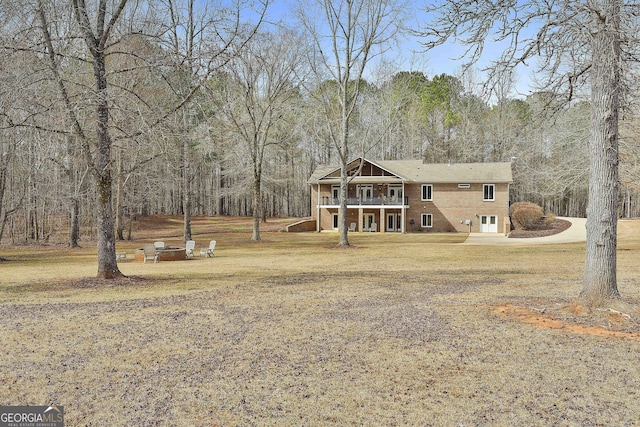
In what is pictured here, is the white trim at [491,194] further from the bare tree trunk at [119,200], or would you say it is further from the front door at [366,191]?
the bare tree trunk at [119,200]

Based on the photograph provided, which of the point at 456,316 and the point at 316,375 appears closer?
the point at 316,375

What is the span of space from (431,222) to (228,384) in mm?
40473

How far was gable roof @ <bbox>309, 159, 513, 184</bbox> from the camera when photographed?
1689 inches

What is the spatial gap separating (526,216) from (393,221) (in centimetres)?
1104

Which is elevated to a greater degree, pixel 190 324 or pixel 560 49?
pixel 560 49

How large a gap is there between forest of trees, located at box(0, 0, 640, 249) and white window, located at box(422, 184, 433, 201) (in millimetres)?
5701

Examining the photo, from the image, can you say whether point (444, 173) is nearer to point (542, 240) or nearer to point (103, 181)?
point (542, 240)

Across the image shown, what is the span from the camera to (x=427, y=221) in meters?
44.6

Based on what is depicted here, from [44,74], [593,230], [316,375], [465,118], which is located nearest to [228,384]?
[316,375]

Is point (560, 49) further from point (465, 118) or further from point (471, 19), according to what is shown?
point (465, 118)

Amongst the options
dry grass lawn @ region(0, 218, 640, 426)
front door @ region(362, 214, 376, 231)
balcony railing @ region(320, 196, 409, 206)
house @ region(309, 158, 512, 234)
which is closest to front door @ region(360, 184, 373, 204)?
house @ region(309, 158, 512, 234)

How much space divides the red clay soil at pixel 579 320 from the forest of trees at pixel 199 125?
3469 millimetres

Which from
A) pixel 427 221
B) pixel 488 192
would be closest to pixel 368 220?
pixel 427 221

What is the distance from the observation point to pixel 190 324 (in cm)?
824
